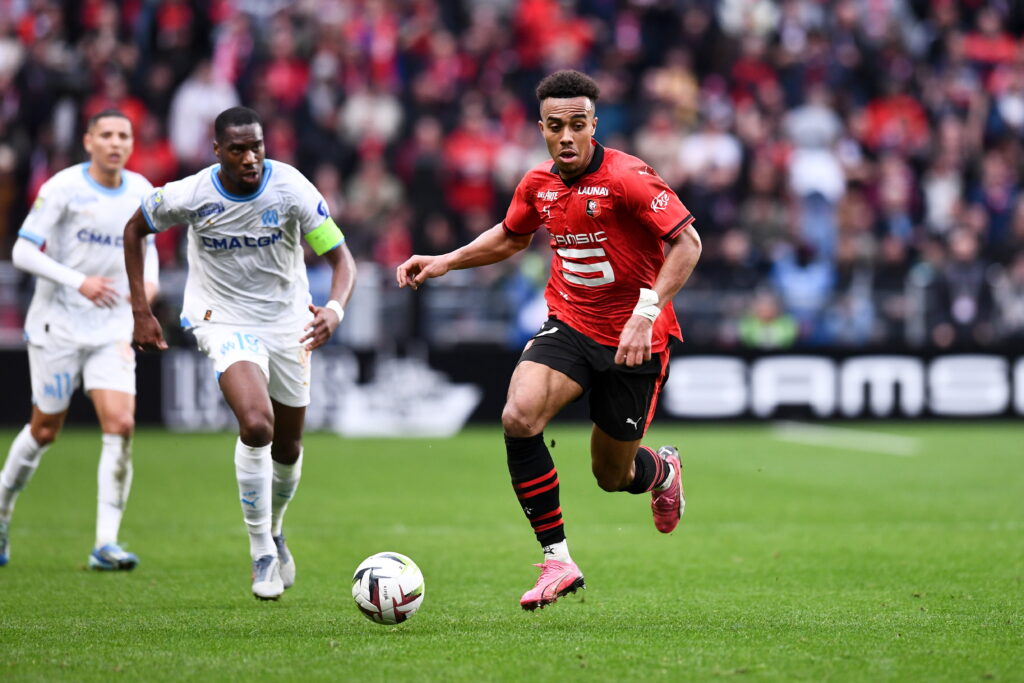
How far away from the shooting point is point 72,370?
9.07 m

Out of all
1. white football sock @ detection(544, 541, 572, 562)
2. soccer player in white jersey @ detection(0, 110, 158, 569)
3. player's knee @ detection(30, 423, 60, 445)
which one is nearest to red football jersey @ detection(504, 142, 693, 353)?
white football sock @ detection(544, 541, 572, 562)

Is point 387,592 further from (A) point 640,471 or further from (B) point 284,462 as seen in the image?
(B) point 284,462

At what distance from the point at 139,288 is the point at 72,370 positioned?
63.9 inches

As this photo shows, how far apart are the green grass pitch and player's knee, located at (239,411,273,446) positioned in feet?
2.74

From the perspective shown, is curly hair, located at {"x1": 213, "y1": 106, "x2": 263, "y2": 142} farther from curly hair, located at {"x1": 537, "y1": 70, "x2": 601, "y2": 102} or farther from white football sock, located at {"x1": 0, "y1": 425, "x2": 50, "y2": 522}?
white football sock, located at {"x1": 0, "y1": 425, "x2": 50, "y2": 522}

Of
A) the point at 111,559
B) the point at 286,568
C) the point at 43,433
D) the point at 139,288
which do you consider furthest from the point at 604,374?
the point at 43,433

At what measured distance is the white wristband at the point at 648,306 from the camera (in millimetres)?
6527

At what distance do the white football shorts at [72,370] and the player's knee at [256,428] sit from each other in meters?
→ 2.22

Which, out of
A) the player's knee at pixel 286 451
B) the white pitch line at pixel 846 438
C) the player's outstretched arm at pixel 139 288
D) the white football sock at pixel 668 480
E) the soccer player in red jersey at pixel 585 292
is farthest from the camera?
the white pitch line at pixel 846 438

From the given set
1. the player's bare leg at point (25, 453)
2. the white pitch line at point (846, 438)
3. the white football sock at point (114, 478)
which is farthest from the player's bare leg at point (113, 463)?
the white pitch line at point (846, 438)

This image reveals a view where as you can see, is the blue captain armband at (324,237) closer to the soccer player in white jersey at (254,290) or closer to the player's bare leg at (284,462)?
the soccer player in white jersey at (254,290)

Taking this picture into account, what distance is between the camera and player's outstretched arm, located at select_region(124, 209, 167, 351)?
7.62 m

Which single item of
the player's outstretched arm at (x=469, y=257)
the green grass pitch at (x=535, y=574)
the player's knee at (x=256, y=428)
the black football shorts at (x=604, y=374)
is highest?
the player's outstretched arm at (x=469, y=257)

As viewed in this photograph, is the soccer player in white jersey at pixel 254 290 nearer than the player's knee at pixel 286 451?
Yes
